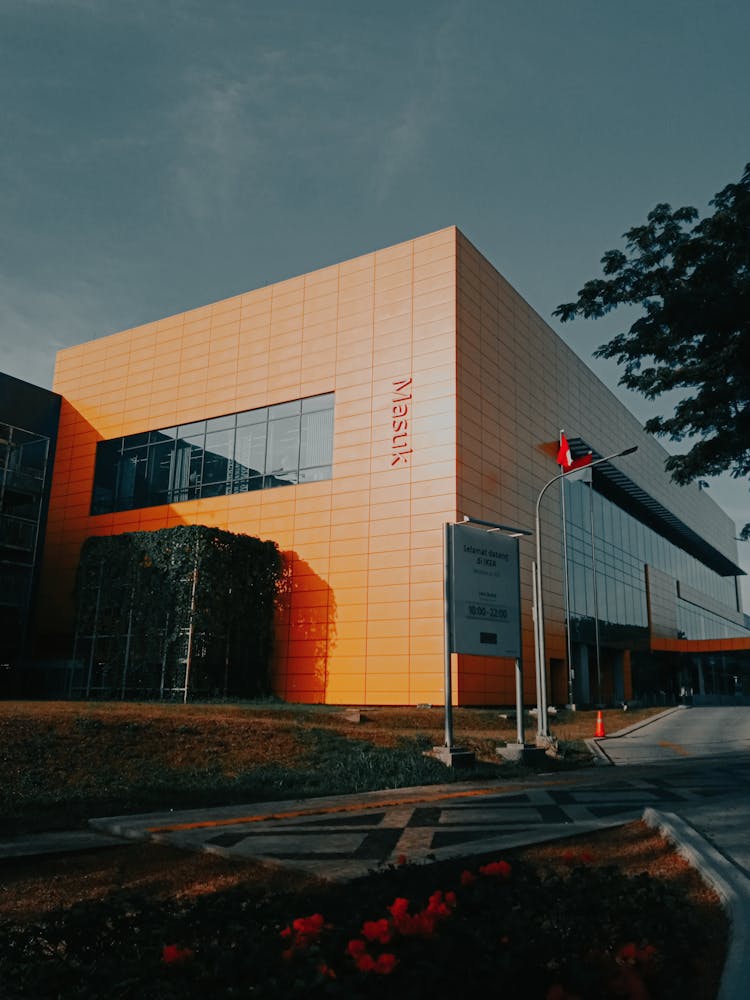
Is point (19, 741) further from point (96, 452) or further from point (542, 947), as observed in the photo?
point (96, 452)

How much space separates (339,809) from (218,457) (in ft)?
88.9

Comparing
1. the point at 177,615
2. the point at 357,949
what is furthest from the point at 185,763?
the point at 177,615

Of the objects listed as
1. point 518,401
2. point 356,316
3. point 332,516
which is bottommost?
point 332,516

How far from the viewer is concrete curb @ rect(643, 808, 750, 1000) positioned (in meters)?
3.59

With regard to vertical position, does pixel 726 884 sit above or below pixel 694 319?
below

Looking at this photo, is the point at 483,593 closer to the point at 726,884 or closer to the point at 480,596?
the point at 480,596

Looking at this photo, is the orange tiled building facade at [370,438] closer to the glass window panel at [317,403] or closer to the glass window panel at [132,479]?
the glass window panel at [317,403]

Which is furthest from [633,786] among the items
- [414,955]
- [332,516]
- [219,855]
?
[332,516]

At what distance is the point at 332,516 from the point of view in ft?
102

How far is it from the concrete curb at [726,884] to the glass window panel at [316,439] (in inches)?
983

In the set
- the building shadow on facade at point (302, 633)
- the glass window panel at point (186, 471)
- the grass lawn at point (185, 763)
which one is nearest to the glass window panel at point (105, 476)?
the glass window panel at point (186, 471)

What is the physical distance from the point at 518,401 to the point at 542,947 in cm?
3230

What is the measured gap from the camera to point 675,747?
66.5 ft

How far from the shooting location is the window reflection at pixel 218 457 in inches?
1287
